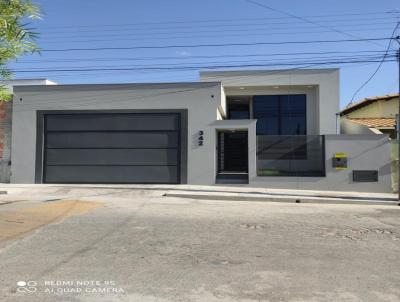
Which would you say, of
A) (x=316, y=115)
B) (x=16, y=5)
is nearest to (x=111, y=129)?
(x=316, y=115)

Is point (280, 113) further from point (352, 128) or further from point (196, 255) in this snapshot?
point (196, 255)

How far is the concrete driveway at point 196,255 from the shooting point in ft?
17.8

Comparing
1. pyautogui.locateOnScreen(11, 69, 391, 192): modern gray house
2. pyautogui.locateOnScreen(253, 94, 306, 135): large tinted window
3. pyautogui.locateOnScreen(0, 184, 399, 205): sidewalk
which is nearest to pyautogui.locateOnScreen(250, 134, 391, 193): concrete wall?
pyautogui.locateOnScreen(11, 69, 391, 192): modern gray house

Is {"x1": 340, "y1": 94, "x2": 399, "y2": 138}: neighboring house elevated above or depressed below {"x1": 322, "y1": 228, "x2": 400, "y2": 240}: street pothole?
above

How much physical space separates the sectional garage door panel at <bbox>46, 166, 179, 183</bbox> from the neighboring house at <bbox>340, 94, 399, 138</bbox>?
11.0 metres

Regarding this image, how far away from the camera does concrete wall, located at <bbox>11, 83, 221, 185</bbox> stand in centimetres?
2188

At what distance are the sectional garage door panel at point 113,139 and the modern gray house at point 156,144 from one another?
5cm

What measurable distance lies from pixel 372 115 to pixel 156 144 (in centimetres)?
1737

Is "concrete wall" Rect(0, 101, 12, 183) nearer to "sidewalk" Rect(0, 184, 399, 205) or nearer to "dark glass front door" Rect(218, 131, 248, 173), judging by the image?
"sidewalk" Rect(0, 184, 399, 205)

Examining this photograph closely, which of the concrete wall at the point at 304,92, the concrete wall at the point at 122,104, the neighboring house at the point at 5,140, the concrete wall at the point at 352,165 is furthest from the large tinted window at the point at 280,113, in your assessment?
the neighboring house at the point at 5,140

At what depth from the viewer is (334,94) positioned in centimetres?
2644

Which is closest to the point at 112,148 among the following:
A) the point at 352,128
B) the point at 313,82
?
the point at 313,82

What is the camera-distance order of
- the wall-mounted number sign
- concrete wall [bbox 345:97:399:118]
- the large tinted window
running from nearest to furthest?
the wall-mounted number sign < the large tinted window < concrete wall [bbox 345:97:399:118]

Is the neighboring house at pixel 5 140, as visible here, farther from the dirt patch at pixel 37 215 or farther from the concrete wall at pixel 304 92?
the concrete wall at pixel 304 92
